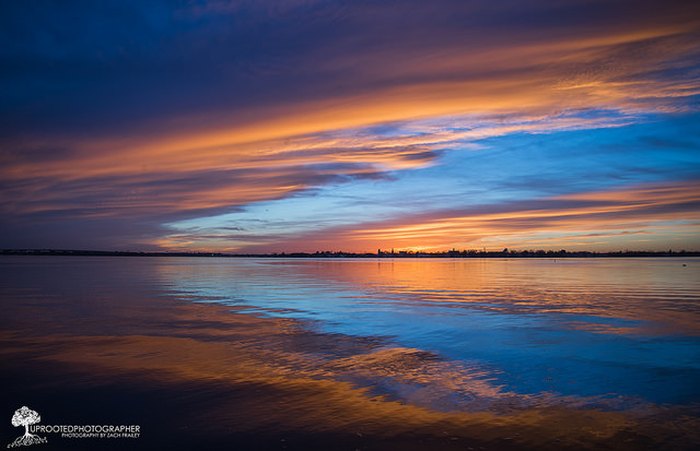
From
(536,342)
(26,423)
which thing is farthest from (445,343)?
(26,423)

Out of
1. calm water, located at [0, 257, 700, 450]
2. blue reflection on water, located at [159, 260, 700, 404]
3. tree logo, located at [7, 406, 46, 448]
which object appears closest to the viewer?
tree logo, located at [7, 406, 46, 448]

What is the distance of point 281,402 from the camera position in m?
11.1

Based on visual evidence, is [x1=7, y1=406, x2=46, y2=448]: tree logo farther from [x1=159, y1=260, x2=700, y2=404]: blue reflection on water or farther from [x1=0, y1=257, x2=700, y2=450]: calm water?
[x1=159, y1=260, x2=700, y2=404]: blue reflection on water

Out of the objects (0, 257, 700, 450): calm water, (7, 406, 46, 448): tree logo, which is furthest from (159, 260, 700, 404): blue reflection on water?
(7, 406, 46, 448): tree logo

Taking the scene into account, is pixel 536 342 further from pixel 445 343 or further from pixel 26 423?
pixel 26 423

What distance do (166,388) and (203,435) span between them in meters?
3.72

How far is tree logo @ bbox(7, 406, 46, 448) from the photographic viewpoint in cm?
880

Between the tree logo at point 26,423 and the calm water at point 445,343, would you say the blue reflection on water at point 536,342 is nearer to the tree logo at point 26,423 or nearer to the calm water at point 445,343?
the calm water at point 445,343

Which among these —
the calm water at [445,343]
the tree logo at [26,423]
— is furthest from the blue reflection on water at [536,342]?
the tree logo at [26,423]

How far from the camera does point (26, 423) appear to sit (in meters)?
9.61

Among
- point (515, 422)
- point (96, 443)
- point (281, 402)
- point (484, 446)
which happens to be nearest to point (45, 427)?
point (96, 443)

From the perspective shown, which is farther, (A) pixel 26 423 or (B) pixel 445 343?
(B) pixel 445 343

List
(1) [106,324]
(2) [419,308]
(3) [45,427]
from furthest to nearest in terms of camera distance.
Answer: (2) [419,308], (1) [106,324], (3) [45,427]

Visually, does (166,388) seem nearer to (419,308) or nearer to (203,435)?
(203,435)
